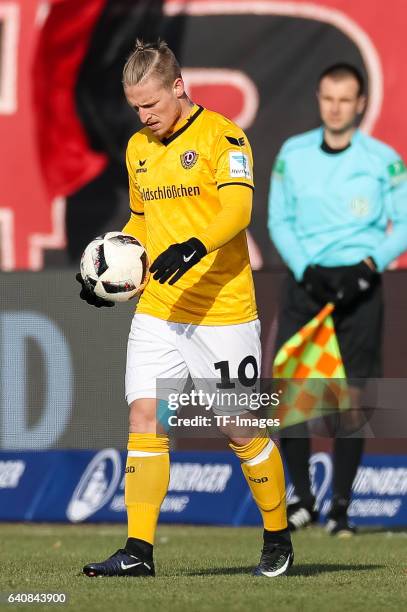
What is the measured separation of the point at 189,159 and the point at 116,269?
56cm

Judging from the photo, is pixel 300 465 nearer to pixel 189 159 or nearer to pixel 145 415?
pixel 145 415

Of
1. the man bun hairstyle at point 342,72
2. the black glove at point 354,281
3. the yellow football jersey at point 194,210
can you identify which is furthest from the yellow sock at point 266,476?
the man bun hairstyle at point 342,72

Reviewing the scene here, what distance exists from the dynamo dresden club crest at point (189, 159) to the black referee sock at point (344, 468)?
3.12 metres

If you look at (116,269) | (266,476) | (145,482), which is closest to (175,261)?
(116,269)

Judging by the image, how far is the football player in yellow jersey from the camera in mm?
6684

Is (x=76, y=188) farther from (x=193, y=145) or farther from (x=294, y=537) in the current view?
(x=193, y=145)

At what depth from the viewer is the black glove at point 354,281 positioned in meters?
9.30

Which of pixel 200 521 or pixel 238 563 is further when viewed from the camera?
pixel 200 521

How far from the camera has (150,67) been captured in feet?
21.9

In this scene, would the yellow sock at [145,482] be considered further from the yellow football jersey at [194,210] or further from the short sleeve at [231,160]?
the short sleeve at [231,160]

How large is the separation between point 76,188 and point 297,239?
11.9 ft

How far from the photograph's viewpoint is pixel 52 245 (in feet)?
41.6

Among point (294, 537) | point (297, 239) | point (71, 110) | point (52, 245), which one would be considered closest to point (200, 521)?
point (294, 537)

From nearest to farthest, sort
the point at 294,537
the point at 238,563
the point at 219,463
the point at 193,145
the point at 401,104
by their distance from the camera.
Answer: the point at 193,145
the point at 238,563
the point at 294,537
the point at 219,463
the point at 401,104
